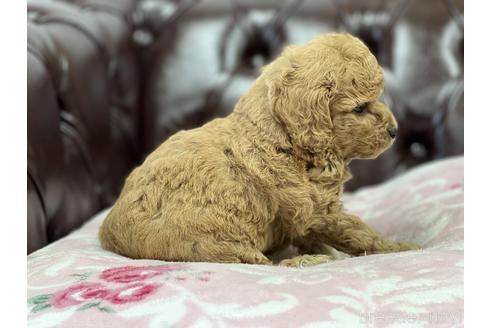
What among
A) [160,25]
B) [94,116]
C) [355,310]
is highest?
[160,25]

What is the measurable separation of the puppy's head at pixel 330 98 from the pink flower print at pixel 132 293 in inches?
9.4

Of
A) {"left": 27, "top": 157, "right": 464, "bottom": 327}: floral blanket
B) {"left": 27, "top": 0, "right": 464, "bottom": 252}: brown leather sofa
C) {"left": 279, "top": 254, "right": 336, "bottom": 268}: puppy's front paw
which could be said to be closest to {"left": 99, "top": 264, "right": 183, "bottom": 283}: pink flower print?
{"left": 27, "top": 157, "right": 464, "bottom": 327}: floral blanket

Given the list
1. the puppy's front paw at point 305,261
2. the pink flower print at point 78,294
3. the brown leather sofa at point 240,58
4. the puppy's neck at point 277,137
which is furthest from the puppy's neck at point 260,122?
the brown leather sofa at point 240,58

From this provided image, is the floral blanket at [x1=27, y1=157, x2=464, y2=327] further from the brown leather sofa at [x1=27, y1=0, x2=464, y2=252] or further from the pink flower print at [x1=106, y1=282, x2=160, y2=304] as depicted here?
the brown leather sofa at [x1=27, y1=0, x2=464, y2=252]

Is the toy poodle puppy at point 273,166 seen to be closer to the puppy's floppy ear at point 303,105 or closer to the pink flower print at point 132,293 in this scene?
the puppy's floppy ear at point 303,105

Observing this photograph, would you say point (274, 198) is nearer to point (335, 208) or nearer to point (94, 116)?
point (335, 208)

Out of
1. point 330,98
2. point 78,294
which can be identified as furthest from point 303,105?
point 78,294

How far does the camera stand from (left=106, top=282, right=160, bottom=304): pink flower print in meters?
0.59

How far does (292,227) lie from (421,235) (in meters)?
0.23

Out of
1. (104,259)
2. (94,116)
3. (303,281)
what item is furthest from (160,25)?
(303,281)

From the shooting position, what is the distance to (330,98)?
703mm

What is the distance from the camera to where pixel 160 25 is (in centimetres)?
149

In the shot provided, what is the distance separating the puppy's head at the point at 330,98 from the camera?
0.70 m
